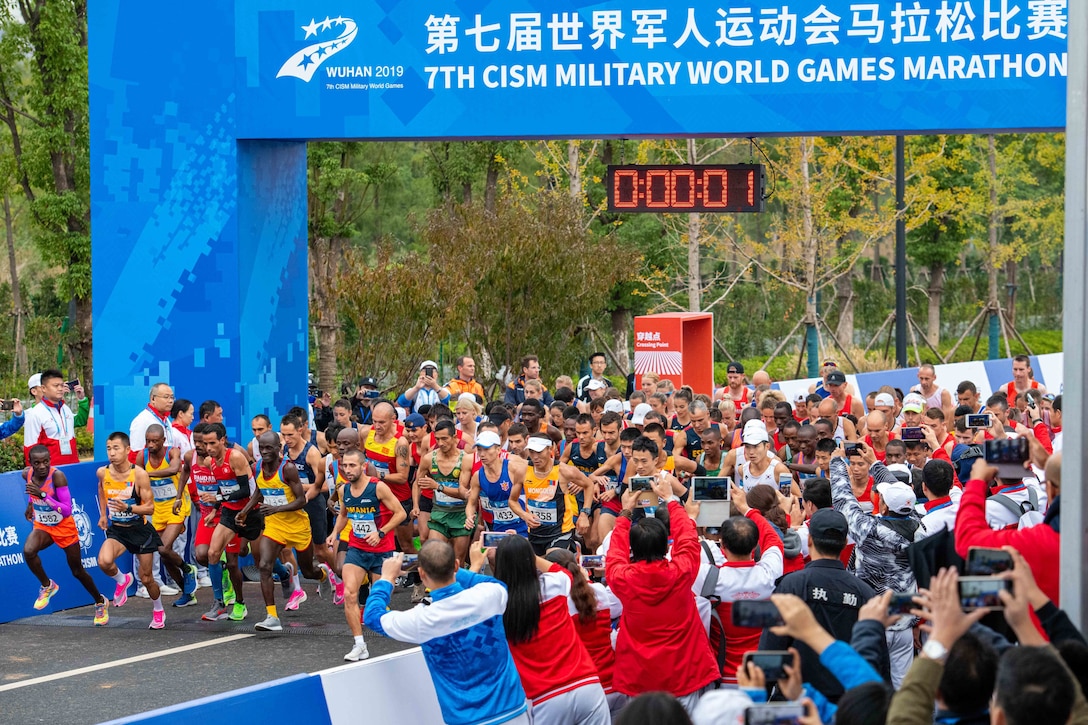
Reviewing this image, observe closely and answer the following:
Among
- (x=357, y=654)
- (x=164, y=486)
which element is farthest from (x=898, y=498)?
(x=164, y=486)

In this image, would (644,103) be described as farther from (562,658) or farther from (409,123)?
(562,658)

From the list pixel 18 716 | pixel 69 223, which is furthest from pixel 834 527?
pixel 69 223

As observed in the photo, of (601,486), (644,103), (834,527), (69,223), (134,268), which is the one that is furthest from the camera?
(69,223)

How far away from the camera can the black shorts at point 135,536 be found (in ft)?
39.9

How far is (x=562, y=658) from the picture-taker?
6945mm

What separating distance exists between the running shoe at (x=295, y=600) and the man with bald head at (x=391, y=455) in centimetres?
105

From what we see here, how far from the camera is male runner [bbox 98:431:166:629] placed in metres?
12.0

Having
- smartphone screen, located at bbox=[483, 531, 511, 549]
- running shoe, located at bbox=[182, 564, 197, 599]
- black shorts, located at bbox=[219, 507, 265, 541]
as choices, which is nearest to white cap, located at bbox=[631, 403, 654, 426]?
black shorts, located at bbox=[219, 507, 265, 541]

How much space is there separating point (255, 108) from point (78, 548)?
16.6 feet

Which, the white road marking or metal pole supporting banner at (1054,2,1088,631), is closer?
metal pole supporting banner at (1054,2,1088,631)

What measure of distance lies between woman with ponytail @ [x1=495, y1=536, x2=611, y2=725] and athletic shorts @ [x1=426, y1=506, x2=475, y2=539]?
5078 mm

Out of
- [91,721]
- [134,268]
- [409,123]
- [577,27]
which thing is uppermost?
[577,27]

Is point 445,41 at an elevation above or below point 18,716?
above

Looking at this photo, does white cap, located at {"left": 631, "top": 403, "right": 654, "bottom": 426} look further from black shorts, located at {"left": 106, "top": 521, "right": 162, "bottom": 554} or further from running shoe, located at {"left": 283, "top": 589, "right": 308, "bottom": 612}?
black shorts, located at {"left": 106, "top": 521, "right": 162, "bottom": 554}
